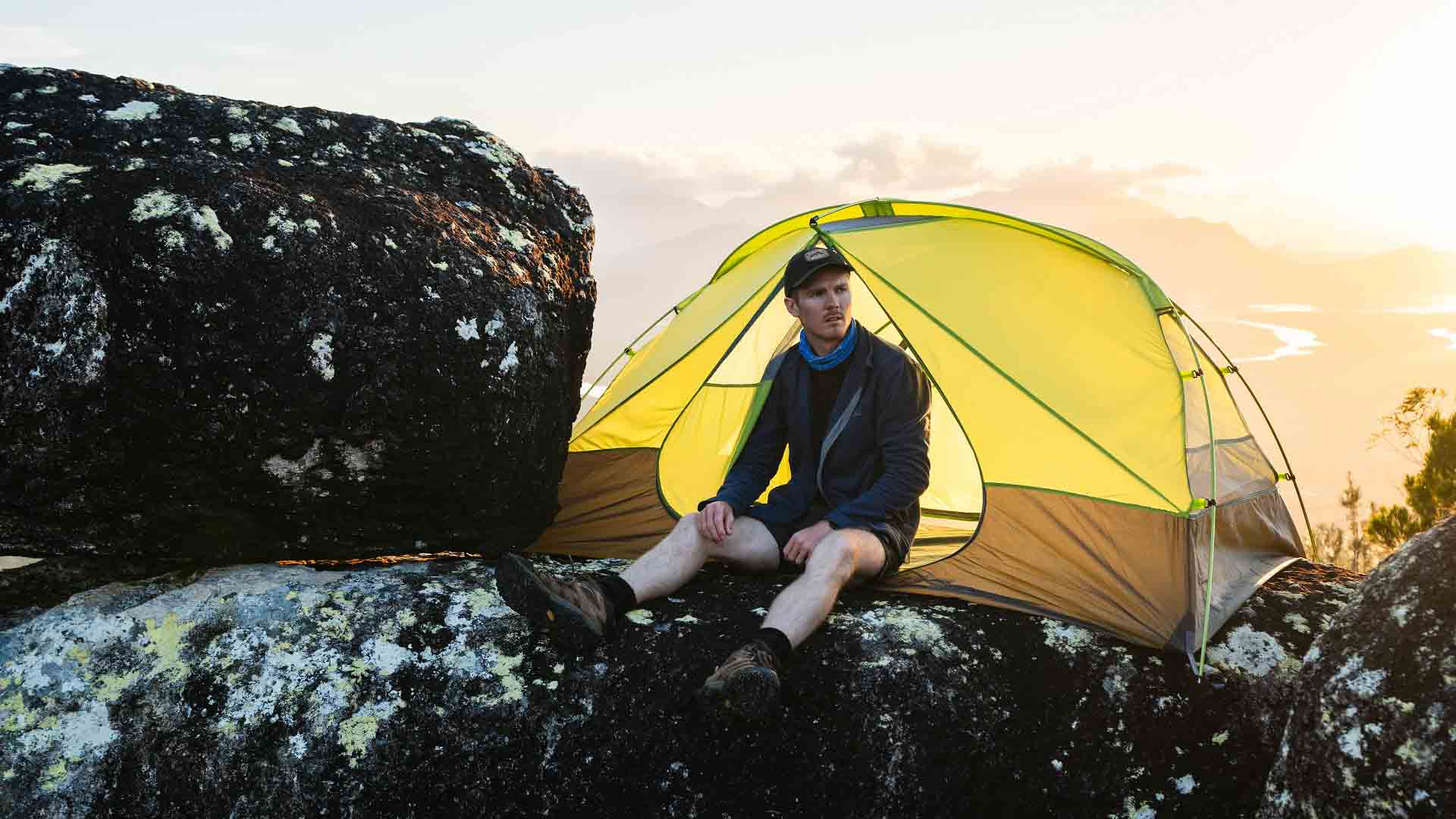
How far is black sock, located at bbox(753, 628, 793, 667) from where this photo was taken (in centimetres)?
328

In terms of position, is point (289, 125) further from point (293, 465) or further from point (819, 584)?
point (819, 584)

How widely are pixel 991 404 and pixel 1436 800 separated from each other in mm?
2258

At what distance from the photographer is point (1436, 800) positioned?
8.03 ft

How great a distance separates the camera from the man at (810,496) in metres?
3.43

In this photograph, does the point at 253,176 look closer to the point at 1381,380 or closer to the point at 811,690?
the point at 811,690

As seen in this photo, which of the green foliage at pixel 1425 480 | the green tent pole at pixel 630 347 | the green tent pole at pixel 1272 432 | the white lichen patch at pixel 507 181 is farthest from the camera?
the green foliage at pixel 1425 480

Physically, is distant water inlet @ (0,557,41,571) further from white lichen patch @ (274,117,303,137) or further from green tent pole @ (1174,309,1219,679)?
green tent pole @ (1174,309,1219,679)

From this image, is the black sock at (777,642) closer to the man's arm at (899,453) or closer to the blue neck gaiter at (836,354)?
the man's arm at (899,453)

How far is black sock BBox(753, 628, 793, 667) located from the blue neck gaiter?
1.20 metres

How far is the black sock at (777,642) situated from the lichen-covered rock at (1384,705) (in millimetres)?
1413

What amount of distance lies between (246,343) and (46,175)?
92 centimetres

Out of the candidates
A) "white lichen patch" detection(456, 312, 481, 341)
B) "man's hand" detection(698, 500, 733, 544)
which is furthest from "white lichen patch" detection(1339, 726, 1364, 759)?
"white lichen patch" detection(456, 312, 481, 341)

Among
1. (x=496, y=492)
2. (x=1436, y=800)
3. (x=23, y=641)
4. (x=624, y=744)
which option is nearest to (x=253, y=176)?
(x=496, y=492)

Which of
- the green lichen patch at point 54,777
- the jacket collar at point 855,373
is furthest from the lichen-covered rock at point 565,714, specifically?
the jacket collar at point 855,373
